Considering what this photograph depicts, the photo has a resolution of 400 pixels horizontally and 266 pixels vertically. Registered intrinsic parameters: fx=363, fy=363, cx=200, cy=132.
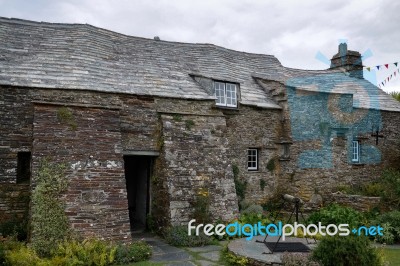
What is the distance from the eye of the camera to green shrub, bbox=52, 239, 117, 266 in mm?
8000

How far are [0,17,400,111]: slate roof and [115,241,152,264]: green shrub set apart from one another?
17.7 ft

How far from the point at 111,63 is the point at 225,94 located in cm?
480

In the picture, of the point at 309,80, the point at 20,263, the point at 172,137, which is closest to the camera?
the point at 20,263

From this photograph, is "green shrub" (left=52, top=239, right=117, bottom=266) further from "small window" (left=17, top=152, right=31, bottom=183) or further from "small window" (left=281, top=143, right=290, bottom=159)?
"small window" (left=281, top=143, right=290, bottom=159)

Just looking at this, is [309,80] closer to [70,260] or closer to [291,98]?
[291,98]

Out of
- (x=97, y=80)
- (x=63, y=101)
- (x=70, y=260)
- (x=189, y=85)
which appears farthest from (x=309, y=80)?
(x=70, y=260)

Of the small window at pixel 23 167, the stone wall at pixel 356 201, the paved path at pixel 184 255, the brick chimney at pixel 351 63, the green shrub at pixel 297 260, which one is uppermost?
the brick chimney at pixel 351 63

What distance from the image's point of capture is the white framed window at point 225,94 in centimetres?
1519

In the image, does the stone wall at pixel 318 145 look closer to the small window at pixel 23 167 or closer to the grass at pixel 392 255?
the grass at pixel 392 255

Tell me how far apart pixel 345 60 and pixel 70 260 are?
67.2 feet

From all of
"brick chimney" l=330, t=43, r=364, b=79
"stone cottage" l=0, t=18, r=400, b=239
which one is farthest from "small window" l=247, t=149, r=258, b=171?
"brick chimney" l=330, t=43, r=364, b=79

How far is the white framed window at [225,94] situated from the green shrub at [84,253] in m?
8.15

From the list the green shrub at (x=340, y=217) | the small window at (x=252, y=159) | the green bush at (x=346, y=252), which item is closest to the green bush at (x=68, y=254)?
the green bush at (x=346, y=252)

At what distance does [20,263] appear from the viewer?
24.8 feet
